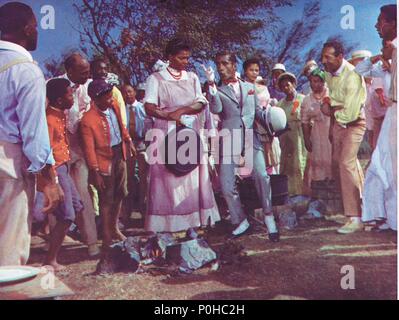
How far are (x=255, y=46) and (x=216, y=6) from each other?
459mm

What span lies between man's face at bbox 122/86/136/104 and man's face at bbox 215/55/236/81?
73 cm

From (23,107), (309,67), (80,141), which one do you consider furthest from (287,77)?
(23,107)

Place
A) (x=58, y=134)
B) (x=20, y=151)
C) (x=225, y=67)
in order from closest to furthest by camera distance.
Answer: (x=20, y=151)
(x=58, y=134)
(x=225, y=67)

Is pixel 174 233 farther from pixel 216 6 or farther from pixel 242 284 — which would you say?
pixel 216 6

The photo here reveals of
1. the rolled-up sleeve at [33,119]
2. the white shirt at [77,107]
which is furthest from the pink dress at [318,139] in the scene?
the rolled-up sleeve at [33,119]

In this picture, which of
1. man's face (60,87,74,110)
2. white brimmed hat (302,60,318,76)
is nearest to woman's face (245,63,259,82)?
white brimmed hat (302,60,318,76)

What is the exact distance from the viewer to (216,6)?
173 inches

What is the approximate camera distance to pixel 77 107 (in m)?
4.27

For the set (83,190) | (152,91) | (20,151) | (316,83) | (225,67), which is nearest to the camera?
(20,151)

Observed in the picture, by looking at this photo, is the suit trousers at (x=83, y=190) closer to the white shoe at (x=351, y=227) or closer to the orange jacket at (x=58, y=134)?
the orange jacket at (x=58, y=134)

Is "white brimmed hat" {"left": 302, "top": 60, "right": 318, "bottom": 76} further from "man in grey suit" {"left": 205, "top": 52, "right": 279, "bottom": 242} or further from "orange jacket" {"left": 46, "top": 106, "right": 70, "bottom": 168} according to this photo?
"orange jacket" {"left": 46, "top": 106, "right": 70, "bottom": 168}

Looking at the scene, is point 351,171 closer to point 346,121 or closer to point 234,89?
point 346,121

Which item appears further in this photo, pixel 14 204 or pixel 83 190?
pixel 83 190

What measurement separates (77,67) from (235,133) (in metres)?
1.39
